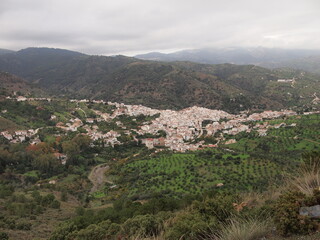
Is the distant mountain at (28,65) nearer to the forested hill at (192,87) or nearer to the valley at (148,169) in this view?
the forested hill at (192,87)

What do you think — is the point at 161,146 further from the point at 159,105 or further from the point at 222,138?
the point at 159,105

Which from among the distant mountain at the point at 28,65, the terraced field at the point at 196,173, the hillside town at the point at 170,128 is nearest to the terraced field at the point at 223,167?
the terraced field at the point at 196,173

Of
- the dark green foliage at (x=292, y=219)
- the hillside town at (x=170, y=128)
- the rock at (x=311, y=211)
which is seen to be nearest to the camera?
the dark green foliage at (x=292, y=219)

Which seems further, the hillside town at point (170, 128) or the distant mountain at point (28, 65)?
the distant mountain at point (28, 65)

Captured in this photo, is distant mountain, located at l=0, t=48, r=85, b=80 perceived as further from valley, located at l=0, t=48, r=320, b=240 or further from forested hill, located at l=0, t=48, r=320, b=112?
valley, located at l=0, t=48, r=320, b=240

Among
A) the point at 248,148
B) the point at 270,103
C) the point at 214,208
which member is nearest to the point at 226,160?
the point at 248,148

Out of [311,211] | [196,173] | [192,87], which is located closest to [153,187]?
[196,173]

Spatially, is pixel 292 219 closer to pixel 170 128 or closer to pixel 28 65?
pixel 170 128
